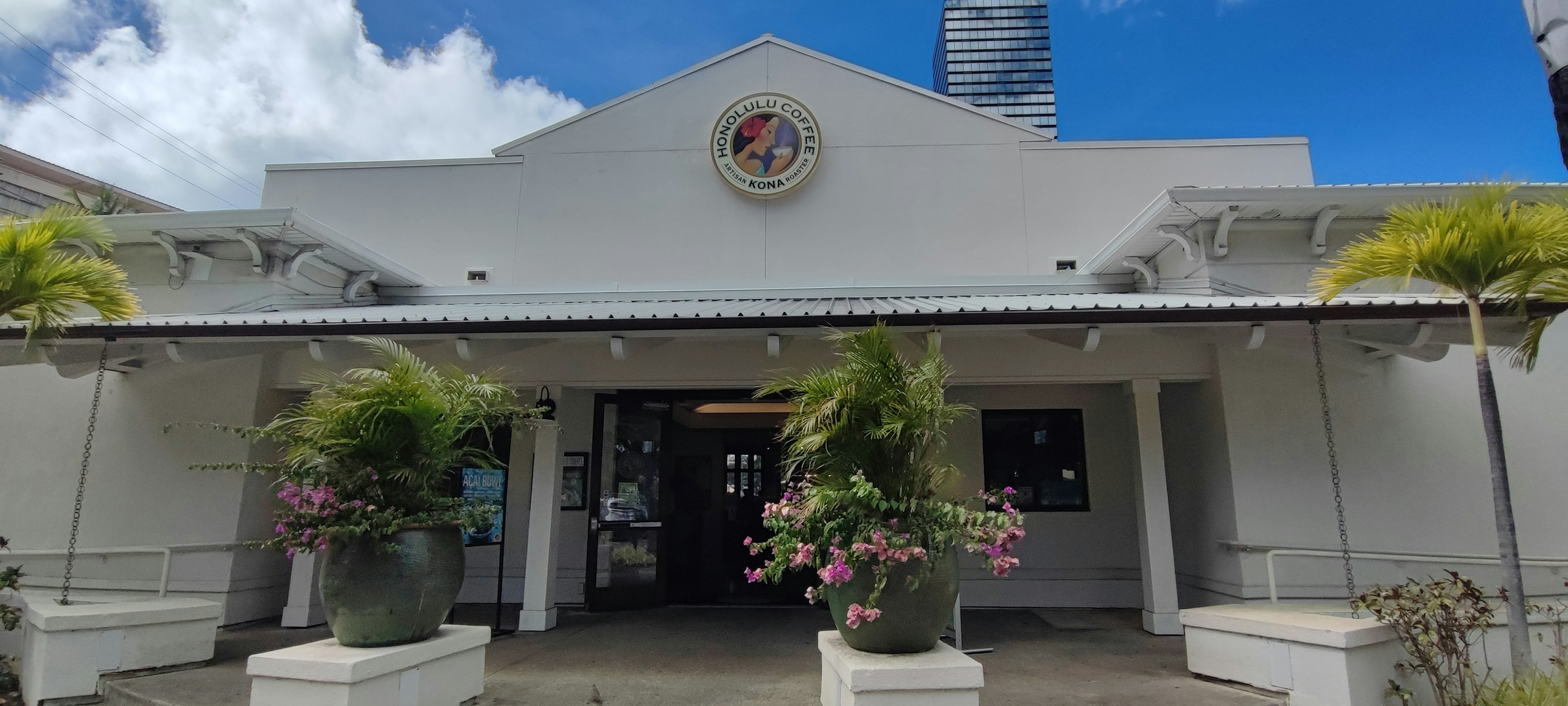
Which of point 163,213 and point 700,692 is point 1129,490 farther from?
point 163,213

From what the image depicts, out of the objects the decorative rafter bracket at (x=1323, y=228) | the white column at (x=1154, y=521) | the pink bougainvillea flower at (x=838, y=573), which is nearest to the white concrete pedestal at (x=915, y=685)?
the pink bougainvillea flower at (x=838, y=573)

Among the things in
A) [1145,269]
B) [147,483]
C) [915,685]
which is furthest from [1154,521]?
[147,483]

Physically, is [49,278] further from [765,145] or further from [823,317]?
[765,145]

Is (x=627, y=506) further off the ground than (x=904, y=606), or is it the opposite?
(x=627, y=506)

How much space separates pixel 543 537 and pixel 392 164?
5.76m

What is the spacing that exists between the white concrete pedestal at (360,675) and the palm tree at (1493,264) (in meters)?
5.95

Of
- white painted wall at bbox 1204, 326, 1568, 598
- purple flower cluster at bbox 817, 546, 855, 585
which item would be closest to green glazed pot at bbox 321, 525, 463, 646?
purple flower cluster at bbox 817, 546, 855, 585

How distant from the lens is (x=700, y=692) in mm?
5266

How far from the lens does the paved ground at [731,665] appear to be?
511 cm

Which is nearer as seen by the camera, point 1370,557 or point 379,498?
point 379,498

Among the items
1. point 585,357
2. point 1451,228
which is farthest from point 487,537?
point 1451,228

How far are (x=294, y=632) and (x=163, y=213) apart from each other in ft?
13.6

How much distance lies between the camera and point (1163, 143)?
9.69 meters

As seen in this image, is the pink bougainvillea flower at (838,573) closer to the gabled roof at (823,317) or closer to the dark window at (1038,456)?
the gabled roof at (823,317)
